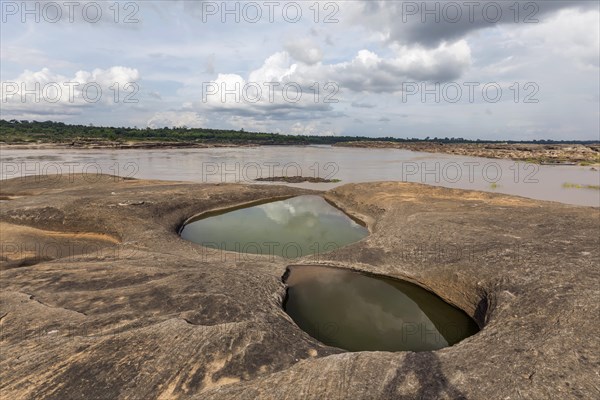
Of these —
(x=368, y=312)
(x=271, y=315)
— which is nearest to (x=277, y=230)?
(x=368, y=312)

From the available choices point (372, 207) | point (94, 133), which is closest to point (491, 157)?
point (372, 207)

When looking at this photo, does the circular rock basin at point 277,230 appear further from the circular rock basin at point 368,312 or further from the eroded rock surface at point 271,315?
the circular rock basin at point 368,312

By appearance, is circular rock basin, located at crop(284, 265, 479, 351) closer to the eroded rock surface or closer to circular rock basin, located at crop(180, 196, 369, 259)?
the eroded rock surface

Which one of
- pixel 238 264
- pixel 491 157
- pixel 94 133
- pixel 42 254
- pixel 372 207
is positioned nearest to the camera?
pixel 238 264

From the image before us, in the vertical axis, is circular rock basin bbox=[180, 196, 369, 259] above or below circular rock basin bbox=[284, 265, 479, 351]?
above

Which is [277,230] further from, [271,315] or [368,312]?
[271,315]

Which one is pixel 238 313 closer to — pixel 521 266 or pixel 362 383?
pixel 362 383

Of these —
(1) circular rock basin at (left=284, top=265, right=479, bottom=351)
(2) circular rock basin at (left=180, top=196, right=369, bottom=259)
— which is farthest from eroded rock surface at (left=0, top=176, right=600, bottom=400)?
(2) circular rock basin at (left=180, top=196, right=369, bottom=259)
